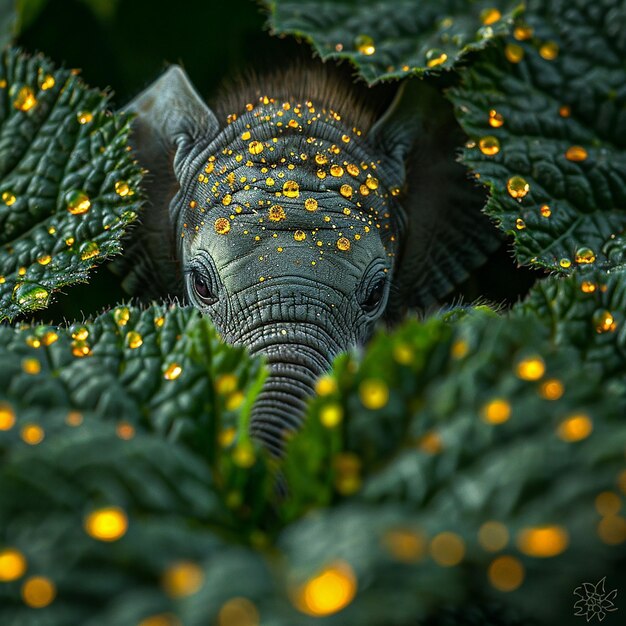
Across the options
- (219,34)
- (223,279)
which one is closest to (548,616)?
(223,279)

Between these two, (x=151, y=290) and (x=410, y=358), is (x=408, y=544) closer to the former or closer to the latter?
(x=410, y=358)

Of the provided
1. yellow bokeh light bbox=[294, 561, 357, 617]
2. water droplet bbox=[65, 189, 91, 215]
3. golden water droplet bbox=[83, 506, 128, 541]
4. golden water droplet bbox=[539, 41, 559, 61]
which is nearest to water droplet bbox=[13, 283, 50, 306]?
water droplet bbox=[65, 189, 91, 215]

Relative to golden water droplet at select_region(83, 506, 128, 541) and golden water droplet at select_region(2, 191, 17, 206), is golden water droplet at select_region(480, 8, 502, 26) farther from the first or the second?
golden water droplet at select_region(83, 506, 128, 541)

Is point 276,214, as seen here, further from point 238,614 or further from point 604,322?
point 238,614

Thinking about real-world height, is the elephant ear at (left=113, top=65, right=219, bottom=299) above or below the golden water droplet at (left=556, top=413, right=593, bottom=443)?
above

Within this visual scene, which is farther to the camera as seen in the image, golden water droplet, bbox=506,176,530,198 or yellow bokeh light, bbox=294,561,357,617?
golden water droplet, bbox=506,176,530,198

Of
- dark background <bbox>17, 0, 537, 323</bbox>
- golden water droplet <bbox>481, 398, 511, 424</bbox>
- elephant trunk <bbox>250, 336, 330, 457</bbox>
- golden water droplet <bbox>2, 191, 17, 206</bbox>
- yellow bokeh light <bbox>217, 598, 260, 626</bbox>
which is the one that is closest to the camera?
yellow bokeh light <bbox>217, 598, 260, 626</bbox>

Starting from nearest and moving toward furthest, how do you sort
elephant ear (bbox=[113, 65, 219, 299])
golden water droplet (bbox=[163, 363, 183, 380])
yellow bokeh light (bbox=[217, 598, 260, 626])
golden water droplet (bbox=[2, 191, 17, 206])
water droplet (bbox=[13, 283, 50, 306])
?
1. yellow bokeh light (bbox=[217, 598, 260, 626])
2. golden water droplet (bbox=[163, 363, 183, 380])
3. water droplet (bbox=[13, 283, 50, 306])
4. golden water droplet (bbox=[2, 191, 17, 206])
5. elephant ear (bbox=[113, 65, 219, 299])

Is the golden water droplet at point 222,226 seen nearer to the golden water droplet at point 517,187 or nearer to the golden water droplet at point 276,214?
the golden water droplet at point 276,214
